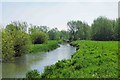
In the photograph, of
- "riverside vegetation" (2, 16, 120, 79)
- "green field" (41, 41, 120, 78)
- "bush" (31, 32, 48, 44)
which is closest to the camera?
"green field" (41, 41, 120, 78)

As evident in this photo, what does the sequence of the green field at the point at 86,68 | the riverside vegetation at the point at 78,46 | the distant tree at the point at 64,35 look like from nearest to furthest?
the green field at the point at 86,68 → the riverside vegetation at the point at 78,46 → the distant tree at the point at 64,35

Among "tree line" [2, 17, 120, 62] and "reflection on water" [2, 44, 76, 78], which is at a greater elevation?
"tree line" [2, 17, 120, 62]

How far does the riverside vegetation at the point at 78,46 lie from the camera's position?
34.6 feet

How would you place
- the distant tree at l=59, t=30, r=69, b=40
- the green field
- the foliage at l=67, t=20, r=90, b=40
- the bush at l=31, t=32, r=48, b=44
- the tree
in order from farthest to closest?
1. the distant tree at l=59, t=30, r=69, b=40
2. the foliage at l=67, t=20, r=90, b=40
3. the tree
4. the bush at l=31, t=32, r=48, b=44
5. the green field

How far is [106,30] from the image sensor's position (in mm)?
63750

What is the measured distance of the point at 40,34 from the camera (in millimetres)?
54531

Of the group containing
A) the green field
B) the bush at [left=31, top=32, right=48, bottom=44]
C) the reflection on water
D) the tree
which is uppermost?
the tree

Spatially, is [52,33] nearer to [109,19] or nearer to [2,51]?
[109,19]

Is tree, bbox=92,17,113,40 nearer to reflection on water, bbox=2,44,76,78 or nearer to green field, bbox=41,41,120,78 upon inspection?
reflection on water, bbox=2,44,76,78

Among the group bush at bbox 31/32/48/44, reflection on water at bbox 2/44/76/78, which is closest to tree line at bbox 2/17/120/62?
bush at bbox 31/32/48/44

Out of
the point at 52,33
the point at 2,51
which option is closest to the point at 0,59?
the point at 2,51

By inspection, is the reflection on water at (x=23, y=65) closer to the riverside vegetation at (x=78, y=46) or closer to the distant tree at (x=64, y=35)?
the riverside vegetation at (x=78, y=46)

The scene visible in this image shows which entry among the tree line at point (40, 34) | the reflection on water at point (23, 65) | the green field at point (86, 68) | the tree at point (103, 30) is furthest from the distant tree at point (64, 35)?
the green field at point (86, 68)

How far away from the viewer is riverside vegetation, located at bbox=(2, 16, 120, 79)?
1054 cm
